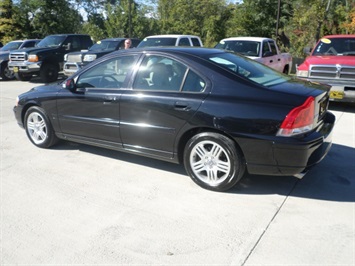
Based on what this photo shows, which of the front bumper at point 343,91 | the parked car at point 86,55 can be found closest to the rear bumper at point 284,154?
the front bumper at point 343,91

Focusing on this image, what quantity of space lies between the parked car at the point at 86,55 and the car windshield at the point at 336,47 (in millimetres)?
7455

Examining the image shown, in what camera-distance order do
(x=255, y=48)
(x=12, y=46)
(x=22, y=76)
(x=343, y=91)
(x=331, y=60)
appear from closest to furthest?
(x=343, y=91), (x=331, y=60), (x=255, y=48), (x=22, y=76), (x=12, y=46)

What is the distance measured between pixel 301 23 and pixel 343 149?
60.9 ft

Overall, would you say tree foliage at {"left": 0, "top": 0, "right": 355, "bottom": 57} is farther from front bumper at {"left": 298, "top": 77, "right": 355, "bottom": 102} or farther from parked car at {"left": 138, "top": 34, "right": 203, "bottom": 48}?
front bumper at {"left": 298, "top": 77, "right": 355, "bottom": 102}

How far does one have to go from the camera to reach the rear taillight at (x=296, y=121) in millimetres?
3438

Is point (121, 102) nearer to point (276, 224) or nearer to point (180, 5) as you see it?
point (276, 224)

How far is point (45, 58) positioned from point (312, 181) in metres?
12.3

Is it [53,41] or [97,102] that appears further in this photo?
[53,41]

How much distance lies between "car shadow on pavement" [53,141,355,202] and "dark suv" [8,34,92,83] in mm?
10231

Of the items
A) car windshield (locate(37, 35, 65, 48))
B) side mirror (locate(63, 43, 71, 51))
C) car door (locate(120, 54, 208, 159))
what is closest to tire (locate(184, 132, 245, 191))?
car door (locate(120, 54, 208, 159))

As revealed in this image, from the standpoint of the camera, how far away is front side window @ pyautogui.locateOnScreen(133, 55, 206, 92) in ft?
13.1

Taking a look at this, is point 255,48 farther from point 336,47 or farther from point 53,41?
point 53,41

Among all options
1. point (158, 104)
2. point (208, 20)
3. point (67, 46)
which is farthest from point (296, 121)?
point (208, 20)

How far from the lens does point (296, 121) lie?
3.45 m
